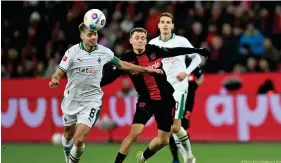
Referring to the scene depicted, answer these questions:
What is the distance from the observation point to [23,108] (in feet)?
62.7

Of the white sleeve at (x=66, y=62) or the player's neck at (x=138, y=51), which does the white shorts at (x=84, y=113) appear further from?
the player's neck at (x=138, y=51)

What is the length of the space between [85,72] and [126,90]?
7.74m

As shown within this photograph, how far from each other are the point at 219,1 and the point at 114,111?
460 centimetres

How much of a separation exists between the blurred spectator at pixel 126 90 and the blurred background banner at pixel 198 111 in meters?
0.06

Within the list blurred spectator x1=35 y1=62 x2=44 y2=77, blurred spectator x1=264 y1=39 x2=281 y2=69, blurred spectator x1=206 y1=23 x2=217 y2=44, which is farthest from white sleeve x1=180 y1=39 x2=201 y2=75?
blurred spectator x1=35 y1=62 x2=44 y2=77

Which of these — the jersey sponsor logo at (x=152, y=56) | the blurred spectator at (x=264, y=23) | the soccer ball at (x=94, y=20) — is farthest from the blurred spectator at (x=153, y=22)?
the soccer ball at (x=94, y=20)

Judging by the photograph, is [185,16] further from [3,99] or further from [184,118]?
[184,118]

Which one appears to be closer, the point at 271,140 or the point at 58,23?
the point at 271,140

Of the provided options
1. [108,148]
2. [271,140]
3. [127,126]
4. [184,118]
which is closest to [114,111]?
[127,126]

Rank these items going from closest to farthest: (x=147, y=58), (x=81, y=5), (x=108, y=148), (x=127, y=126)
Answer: (x=147, y=58) < (x=108, y=148) < (x=127, y=126) < (x=81, y=5)

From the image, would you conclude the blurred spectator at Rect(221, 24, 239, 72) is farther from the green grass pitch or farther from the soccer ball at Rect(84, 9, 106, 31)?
the soccer ball at Rect(84, 9, 106, 31)

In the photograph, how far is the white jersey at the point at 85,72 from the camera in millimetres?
11109

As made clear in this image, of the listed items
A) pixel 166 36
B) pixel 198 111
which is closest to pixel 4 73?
pixel 198 111

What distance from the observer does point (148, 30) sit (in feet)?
68.9
